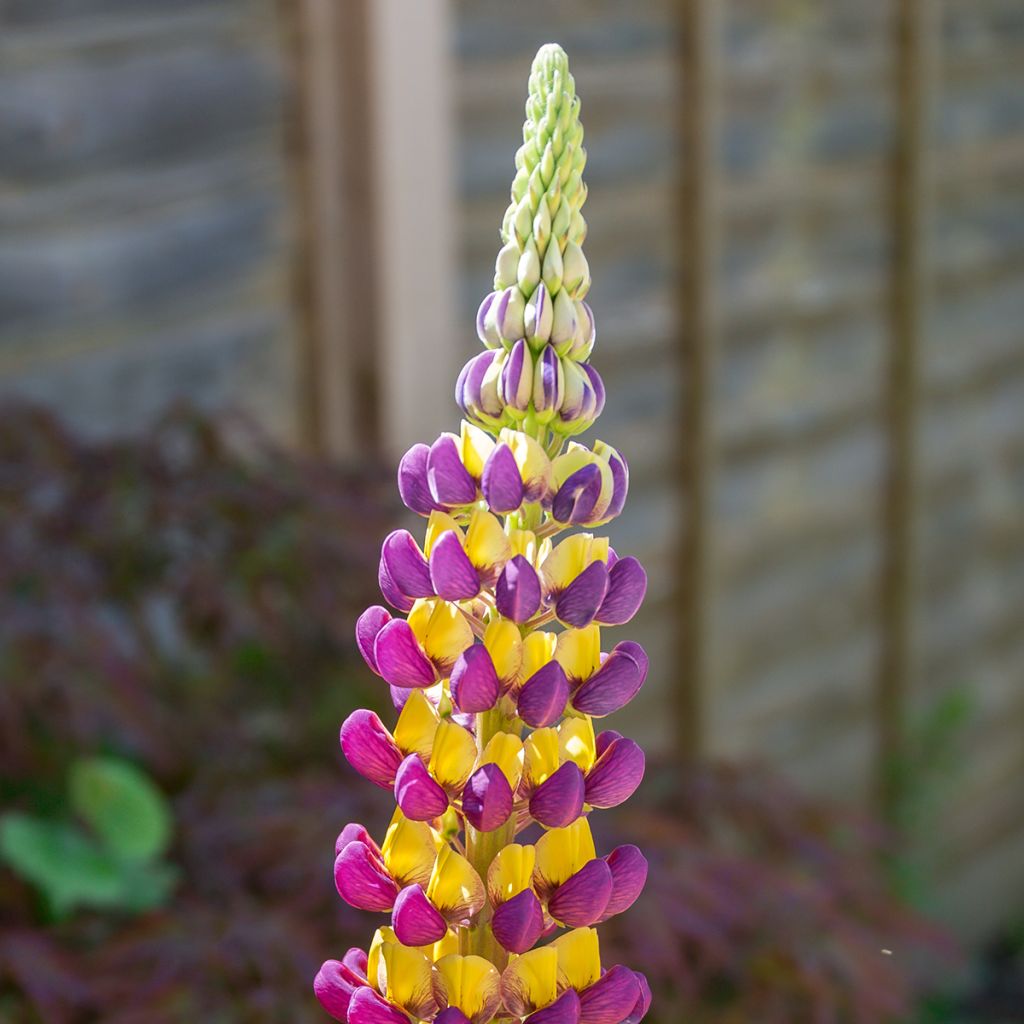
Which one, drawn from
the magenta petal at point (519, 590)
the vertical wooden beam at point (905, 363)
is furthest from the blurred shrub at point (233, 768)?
the vertical wooden beam at point (905, 363)

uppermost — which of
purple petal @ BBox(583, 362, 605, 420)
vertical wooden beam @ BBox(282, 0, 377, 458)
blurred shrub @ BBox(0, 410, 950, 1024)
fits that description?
purple petal @ BBox(583, 362, 605, 420)

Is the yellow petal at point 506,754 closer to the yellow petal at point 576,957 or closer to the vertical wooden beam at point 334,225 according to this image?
the yellow petal at point 576,957

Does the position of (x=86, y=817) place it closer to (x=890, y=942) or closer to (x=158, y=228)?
(x=158, y=228)

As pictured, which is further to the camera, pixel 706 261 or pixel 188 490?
pixel 706 261

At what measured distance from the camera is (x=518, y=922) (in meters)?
0.55

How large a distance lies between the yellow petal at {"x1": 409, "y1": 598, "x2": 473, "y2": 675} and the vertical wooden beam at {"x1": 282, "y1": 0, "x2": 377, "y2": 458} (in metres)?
1.97

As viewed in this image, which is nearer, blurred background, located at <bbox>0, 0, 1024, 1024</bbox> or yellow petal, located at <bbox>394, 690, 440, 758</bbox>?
yellow petal, located at <bbox>394, 690, 440, 758</bbox>

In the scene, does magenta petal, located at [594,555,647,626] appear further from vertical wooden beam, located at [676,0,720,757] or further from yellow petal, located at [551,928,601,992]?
vertical wooden beam, located at [676,0,720,757]

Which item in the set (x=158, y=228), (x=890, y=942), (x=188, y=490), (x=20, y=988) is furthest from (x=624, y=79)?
(x=20, y=988)

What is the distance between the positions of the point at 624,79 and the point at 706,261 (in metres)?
0.40

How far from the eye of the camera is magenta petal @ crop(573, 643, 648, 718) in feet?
1.95

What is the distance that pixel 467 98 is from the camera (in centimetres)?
275

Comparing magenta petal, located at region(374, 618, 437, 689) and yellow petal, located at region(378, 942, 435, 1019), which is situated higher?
magenta petal, located at region(374, 618, 437, 689)

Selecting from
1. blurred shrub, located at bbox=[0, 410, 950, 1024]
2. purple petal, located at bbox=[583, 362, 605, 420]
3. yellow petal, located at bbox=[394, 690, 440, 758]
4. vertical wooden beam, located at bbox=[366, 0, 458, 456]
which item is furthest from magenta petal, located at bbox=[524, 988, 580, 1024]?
vertical wooden beam, located at bbox=[366, 0, 458, 456]
